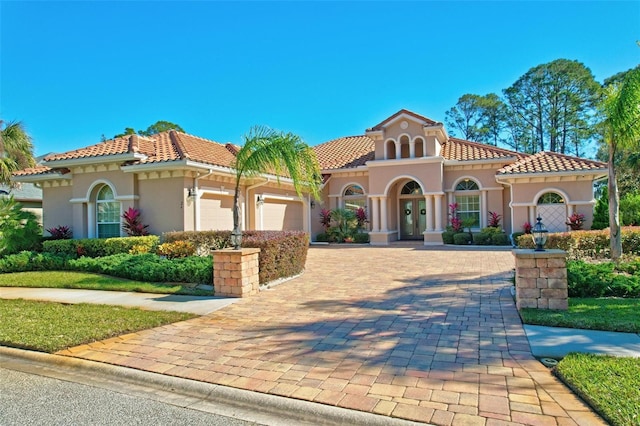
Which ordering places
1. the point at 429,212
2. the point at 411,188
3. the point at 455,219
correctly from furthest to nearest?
the point at 411,188 → the point at 429,212 → the point at 455,219

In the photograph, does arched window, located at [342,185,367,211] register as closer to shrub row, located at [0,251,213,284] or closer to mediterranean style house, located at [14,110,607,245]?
mediterranean style house, located at [14,110,607,245]

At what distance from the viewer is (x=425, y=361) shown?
504 centimetres

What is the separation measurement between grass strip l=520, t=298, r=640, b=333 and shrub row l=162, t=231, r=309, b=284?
19.3ft

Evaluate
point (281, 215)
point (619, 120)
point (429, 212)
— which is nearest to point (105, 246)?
point (281, 215)

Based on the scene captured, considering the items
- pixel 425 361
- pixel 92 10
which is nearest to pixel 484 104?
pixel 92 10

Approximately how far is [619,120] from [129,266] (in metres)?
13.5

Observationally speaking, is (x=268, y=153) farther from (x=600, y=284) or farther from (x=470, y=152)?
(x=470, y=152)

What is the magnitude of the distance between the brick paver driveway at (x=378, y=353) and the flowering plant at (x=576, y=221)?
11.2 meters

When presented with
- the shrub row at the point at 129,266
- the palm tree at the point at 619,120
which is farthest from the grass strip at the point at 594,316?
the shrub row at the point at 129,266

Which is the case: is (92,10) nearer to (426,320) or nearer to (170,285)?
(170,285)

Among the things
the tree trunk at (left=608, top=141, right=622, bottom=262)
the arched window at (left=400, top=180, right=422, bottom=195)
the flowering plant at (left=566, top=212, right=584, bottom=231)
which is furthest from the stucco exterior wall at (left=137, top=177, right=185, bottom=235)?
the flowering plant at (left=566, top=212, right=584, bottom=231)

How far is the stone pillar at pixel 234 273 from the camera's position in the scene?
9.14 metres

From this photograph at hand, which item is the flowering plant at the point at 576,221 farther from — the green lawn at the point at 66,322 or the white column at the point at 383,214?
the green lawn at the point at 66,322

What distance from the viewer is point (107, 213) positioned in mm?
16562
